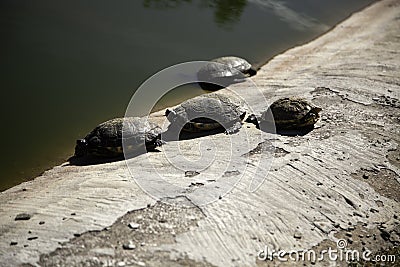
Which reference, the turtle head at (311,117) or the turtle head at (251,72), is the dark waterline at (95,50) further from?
the turtle head at (311,117)

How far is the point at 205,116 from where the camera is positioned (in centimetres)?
638

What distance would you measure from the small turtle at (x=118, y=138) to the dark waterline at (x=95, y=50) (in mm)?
841

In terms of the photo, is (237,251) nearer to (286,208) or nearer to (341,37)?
(286,208)

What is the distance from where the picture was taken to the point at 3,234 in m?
3.91

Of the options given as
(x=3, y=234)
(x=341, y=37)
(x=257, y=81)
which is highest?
(x=341, y=37)

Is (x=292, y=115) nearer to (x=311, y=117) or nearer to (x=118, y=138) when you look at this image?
(x=311, y=117)

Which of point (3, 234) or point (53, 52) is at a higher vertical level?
point (53, 52)

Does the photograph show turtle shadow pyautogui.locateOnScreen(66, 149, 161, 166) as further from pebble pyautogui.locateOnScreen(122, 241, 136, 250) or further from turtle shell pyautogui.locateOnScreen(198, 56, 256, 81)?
turtle shell pyautogui.locateOnScreen(198, 56, 256, 81)

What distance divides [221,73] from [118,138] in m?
4.04

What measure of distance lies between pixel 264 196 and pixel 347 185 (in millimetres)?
1199

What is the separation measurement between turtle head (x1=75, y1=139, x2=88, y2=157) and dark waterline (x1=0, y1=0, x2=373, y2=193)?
1.39 ft

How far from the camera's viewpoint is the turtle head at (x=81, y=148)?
234 inches

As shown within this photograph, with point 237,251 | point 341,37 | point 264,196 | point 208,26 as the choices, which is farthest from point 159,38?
point 237,251

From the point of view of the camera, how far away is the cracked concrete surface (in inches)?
146
